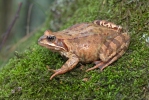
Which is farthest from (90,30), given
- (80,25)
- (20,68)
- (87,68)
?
(20,68)

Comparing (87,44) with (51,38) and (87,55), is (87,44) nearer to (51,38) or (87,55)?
(87,55)

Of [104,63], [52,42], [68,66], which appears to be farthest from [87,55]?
[52,42]

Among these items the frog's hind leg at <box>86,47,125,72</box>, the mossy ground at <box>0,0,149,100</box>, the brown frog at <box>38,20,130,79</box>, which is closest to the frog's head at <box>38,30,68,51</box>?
the brown frog at <box>38,20,130,79</box>

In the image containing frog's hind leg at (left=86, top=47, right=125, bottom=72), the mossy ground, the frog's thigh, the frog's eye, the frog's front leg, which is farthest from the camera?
the frog's eye

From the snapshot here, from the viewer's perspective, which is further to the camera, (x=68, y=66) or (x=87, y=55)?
(x=87, y=55)

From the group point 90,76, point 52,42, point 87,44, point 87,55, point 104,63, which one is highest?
point 52,42

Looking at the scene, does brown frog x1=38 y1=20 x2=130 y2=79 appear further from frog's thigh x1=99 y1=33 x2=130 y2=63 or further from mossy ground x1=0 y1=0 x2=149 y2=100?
mossy ground x1=0 y1=0 x2=149 y2=100
